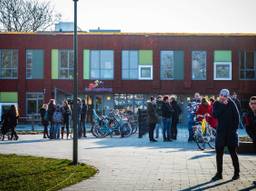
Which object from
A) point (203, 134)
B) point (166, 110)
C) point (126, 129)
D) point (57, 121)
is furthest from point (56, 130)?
point (203, 134)

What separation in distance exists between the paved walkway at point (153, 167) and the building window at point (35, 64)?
28.5 m

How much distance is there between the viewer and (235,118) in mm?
11156

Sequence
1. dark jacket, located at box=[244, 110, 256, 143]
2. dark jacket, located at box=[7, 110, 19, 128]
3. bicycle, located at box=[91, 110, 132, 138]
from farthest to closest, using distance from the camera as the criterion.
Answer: bicycle, located at box=[91, 110, 132, 138] < dark jacket, located at box=[7, 110, 19, 128] < dark jacket, located at box=[244, 110, 256, 143]

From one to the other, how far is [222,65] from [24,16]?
71.0 feet

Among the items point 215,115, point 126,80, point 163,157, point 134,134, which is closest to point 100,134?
point 134,134

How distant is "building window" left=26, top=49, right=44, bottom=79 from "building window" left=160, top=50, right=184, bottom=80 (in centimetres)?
1013

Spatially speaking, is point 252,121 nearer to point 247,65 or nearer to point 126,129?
point 126,129

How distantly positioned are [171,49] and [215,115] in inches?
1429

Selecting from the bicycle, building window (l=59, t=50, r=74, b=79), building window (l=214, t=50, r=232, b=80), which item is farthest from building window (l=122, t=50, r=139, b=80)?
the bicycle

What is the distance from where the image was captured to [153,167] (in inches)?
506

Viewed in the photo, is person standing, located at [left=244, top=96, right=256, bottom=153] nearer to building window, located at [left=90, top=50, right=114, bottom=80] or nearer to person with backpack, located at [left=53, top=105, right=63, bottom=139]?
person with backpack, located at [left=53, top=105, right=63, bottom=139]

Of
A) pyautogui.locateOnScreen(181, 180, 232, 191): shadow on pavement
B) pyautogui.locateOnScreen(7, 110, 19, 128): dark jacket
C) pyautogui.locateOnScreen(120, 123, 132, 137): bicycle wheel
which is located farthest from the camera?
pyautogui.locateOnScreen(120, 123, 132, 137): bicycle wheel

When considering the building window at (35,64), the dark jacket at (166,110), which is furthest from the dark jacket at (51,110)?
the building window at (35,64)

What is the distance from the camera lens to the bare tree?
183 ft
